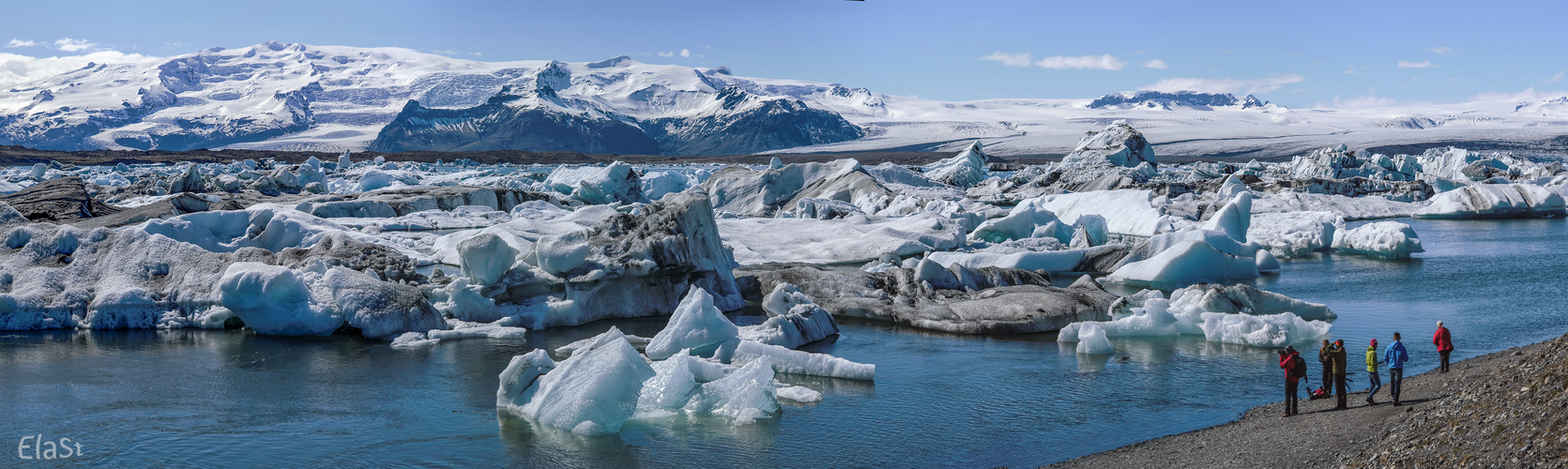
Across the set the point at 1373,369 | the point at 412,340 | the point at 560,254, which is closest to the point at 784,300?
the point at 560,254

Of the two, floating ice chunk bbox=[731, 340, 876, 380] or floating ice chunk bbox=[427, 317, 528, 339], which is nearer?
floating ice chunk bbox=[731, 340, 876, 380]

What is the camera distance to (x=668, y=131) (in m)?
156

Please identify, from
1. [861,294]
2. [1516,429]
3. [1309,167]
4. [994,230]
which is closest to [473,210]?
[994,230]

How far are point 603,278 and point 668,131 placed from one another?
14302 centimetres

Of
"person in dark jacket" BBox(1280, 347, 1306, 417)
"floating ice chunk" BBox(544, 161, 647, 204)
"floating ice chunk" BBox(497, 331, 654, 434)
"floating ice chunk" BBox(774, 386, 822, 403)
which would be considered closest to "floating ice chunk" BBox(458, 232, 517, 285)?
"floating ice chunk" BBox(497, 331, 654, 434)

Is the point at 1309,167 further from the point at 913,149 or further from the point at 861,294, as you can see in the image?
the point at 913,149

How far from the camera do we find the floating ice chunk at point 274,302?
491 inches

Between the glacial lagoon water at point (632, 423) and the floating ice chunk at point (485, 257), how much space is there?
1.22m

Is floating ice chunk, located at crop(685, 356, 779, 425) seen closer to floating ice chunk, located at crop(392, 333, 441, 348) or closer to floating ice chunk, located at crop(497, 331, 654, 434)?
floating ice chunk, located at crop(497, 331, 654, 434)

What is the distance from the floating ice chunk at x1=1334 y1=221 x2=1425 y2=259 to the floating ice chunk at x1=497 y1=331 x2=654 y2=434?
19122 mm

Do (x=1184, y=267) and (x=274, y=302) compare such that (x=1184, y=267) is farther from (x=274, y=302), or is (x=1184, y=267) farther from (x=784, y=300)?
(x=274, y=302)

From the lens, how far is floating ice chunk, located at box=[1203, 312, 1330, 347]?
11867 millimetres

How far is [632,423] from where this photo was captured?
8.55 meters

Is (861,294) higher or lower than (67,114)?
lower
